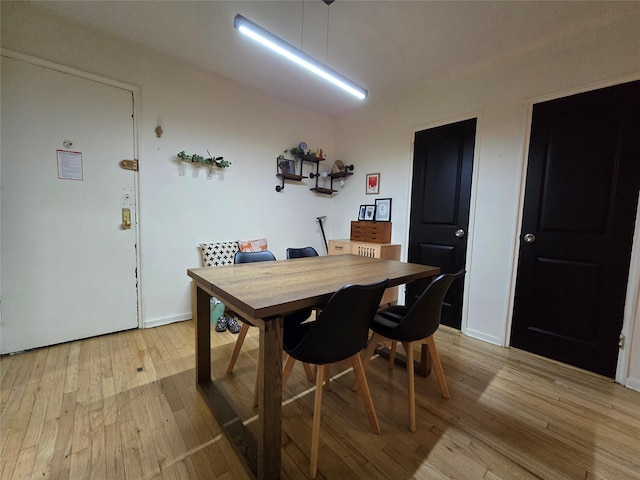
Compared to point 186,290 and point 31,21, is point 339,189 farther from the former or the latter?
point 31,21

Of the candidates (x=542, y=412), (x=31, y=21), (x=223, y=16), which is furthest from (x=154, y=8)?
(x=542, y=412)

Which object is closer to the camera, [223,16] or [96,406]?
[96,406]

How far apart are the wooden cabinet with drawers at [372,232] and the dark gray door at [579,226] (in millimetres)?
1349

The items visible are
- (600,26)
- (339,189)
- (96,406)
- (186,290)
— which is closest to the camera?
(96,406)

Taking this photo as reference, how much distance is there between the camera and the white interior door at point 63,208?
204 cm

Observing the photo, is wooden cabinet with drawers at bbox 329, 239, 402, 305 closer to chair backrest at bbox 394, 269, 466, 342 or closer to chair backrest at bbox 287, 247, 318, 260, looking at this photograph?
chair backrest at bbox 287, 247, 318, 260

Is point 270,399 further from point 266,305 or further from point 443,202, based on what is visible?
point 443,202

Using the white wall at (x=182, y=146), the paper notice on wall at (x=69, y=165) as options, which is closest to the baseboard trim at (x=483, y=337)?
the white wall at (x=182, y=146)

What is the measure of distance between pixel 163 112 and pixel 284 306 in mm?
2619

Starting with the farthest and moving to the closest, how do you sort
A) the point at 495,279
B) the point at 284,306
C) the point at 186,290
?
the point at 186,290
the point at 495,279
the point at 284,306

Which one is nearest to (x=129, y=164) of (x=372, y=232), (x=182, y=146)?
(x=182, y=146)

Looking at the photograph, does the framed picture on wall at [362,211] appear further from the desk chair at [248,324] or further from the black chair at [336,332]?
the black chair at [336,332]

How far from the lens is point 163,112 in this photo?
2637 mm

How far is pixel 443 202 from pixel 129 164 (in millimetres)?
3186
